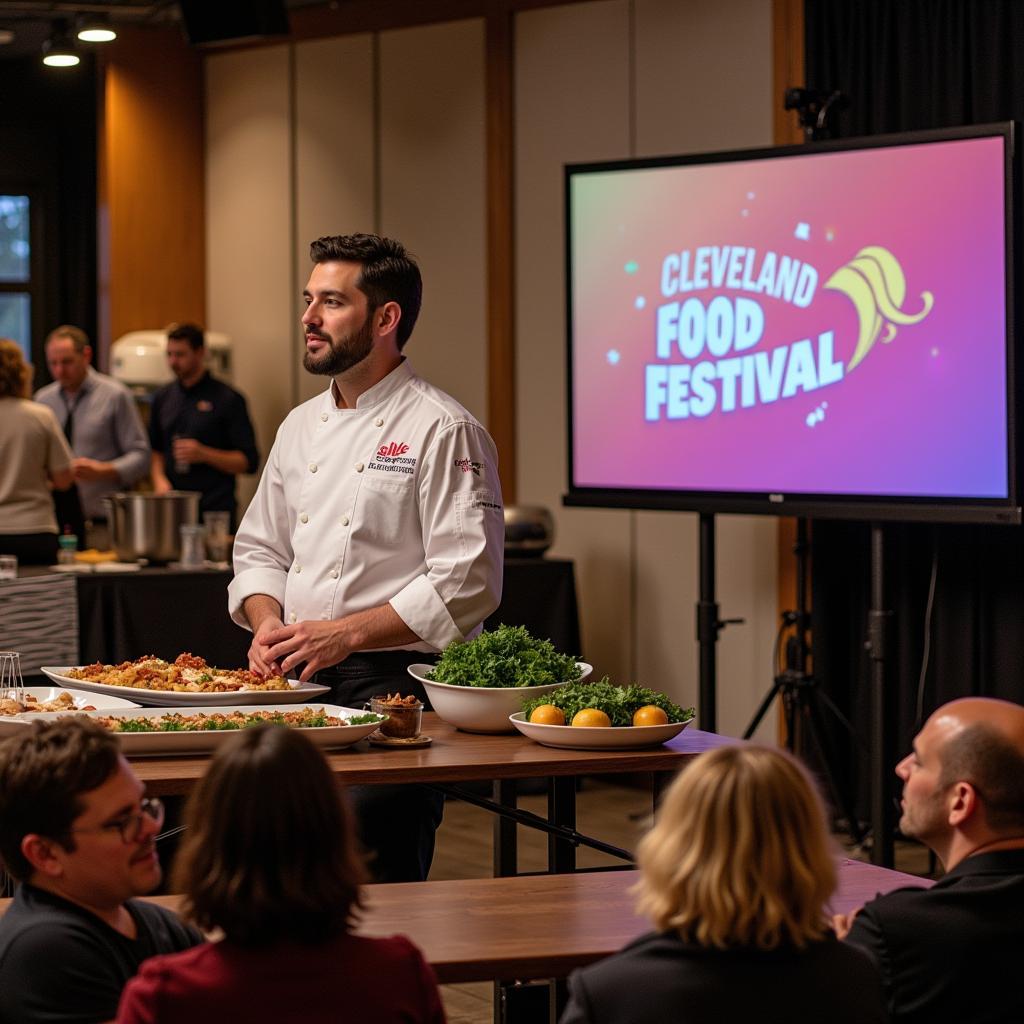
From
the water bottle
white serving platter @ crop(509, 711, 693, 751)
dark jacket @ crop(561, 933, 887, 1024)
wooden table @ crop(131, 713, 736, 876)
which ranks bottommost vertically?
dark jacket @ crop(561, 933, 887, 1024)

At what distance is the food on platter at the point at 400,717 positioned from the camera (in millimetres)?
2590

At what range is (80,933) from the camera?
5.49 ft

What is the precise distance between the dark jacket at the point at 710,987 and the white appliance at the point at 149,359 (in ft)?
19.5

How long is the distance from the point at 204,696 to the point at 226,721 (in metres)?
0.18

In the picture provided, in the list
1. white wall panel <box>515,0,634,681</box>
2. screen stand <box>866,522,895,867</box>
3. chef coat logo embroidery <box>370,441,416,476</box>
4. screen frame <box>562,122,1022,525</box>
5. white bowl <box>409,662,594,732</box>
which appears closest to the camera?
white bowl <box>409,662,594,732</box>

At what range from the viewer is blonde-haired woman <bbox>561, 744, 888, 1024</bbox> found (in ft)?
4.78

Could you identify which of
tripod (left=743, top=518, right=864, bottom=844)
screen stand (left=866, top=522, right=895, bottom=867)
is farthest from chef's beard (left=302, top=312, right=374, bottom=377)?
tripod (left=743, top=518, right=864, bottom=844)

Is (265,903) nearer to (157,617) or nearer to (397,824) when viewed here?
(397,824)

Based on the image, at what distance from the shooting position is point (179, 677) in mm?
2807

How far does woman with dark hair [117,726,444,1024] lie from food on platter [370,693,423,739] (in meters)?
1.10

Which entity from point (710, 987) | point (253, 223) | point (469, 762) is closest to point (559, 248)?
point (253, 223)

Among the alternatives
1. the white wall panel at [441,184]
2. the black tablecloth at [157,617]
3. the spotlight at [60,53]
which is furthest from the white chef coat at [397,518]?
the spotlight at [60,53]

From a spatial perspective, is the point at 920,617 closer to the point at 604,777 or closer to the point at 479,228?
the point at 604,777

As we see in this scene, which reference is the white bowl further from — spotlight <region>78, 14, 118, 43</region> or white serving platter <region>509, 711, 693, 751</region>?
spotlight <region>78, 14, 118, 43</region>
